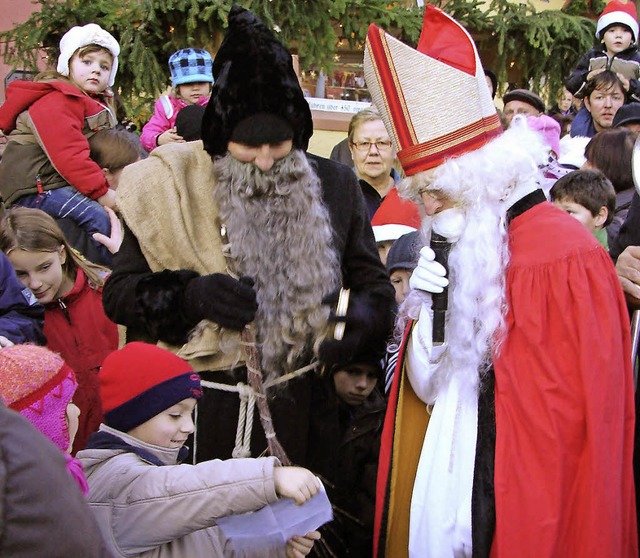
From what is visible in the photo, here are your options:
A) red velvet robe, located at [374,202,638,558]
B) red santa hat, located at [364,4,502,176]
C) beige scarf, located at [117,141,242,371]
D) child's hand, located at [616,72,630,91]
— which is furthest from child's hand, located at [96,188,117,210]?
child's hand, located at [616,72,630,91]

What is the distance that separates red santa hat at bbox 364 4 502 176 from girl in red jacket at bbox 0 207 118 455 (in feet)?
5.51

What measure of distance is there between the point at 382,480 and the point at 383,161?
2.37 m

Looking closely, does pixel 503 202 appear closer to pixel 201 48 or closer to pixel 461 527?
pixel 461 527

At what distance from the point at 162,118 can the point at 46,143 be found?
4.37 feet

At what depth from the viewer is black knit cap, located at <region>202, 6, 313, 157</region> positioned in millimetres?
2439

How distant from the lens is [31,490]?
1066 millimetres

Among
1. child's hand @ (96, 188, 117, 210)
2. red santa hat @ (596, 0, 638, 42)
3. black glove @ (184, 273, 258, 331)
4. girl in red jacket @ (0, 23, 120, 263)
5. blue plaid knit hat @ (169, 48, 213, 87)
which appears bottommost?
black glove @ (184, 273, 258, 331)

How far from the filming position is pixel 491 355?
2311 mm

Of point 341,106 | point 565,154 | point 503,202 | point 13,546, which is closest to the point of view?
point 13,546

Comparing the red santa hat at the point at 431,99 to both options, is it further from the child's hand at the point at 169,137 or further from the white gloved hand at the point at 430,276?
the child's hand at the point at 169,137

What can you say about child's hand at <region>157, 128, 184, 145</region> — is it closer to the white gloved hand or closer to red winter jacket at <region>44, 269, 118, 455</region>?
red winter jacket at <region>44, 269, 118, 455</region>

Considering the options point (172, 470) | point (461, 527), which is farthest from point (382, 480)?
point (172, 470)

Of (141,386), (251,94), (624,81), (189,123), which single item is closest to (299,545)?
(141,386)

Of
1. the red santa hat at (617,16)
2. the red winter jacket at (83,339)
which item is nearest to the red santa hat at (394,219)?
the red winter jacket at (83,339)
